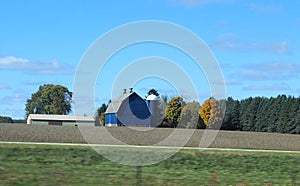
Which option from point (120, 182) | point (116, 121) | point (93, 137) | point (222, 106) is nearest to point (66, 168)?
point (120, 182)

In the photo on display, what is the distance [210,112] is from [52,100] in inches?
2361

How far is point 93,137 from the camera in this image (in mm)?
54625

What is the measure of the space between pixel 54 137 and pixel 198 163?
26.8 meters

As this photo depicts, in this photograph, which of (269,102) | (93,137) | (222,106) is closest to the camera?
(93,137)

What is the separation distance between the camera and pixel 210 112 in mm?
101250

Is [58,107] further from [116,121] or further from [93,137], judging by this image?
[93,137]

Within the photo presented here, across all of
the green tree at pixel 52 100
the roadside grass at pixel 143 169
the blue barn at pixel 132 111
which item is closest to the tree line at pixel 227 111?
the green tree at pixel 52 100

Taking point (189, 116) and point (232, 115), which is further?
point (232, 115)

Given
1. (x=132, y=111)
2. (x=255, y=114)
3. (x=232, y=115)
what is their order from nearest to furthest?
(x=132, y=111)
(x=255, y=114)
(x=232, y=115)

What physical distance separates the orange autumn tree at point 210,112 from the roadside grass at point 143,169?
6009 cm

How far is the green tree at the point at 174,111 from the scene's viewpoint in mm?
89625

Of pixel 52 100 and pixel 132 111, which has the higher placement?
pixel 52 100

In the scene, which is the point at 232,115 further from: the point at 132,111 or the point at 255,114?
the point at 132,111

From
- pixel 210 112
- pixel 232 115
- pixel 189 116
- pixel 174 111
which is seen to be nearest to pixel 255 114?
pixel 232 115
